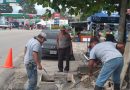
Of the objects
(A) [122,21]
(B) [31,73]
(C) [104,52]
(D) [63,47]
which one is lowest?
(D) [63,47]

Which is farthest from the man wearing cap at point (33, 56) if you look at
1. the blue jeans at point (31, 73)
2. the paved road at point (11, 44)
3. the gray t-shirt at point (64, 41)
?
the paved road at point (11, 44)

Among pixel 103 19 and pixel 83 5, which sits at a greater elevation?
pixel 83 5

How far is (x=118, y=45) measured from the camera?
9.34m

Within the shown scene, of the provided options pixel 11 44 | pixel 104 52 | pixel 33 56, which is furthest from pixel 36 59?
pixel 11 44

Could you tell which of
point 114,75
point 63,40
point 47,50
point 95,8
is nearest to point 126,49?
point 95,8

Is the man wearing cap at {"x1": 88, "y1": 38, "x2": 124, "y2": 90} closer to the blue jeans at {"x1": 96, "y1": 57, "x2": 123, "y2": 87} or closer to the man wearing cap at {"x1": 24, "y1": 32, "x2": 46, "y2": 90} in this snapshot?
the blue jeans at {"x1": 96, "y1": 57, "x2": 123, "y2": 87}

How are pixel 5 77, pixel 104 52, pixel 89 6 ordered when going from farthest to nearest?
pixel 5 77, pixel 89 6, pixel 104 52

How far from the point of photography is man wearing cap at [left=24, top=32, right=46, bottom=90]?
984cm

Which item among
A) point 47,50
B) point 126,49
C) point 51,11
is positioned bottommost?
point 47,50

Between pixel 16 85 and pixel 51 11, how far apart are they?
3.49m

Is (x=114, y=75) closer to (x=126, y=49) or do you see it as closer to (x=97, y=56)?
(x=97, y=56)

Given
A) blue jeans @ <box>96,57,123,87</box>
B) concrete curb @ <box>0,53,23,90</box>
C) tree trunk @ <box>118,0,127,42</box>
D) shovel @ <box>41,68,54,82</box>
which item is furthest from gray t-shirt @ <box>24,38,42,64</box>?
tree trunk @ <box>118,0,127,42</box>

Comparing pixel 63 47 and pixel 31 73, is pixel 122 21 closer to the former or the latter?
pixel 63 47

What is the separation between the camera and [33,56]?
9.90 metres
